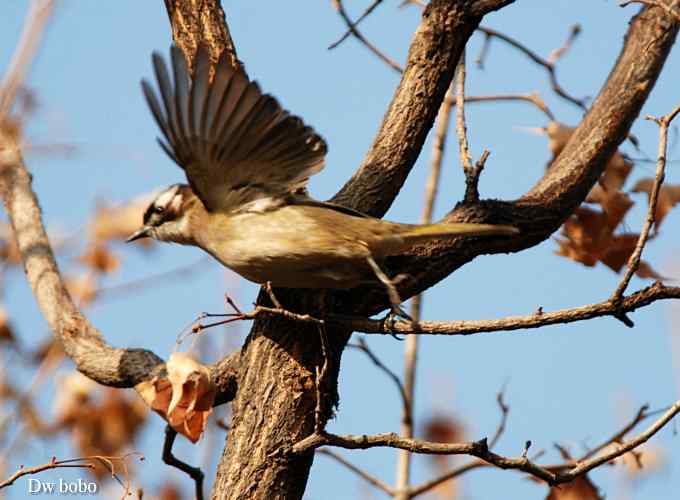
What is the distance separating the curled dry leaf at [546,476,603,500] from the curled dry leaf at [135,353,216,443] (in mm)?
1605

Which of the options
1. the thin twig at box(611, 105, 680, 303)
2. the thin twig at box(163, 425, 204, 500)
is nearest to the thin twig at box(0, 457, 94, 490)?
the thin twig at box(163, 425, 204, 500)

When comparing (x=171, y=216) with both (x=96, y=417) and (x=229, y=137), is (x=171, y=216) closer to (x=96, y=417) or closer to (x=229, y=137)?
(x=229, y=137)

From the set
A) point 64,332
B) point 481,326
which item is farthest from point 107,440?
point 481,326

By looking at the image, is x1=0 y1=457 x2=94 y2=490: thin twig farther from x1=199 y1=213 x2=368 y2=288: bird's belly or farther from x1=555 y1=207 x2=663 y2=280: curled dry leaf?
x1=555 y1=207 x2=663 y2=280: curled dry leaf

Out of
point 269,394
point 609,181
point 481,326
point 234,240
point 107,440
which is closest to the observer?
point 481,326

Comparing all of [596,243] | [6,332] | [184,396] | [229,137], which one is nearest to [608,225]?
[596,243]

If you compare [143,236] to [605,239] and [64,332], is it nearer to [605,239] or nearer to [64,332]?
[64,332]

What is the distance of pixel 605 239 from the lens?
4.35 metres

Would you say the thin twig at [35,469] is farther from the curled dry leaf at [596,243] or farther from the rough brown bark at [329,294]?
the curled dry leaf at [596,243]

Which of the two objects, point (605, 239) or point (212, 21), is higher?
point (212, 21)

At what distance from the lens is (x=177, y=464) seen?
323 cm

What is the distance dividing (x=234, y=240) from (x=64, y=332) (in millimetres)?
956

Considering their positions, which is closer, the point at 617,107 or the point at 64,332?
the point at 64,332

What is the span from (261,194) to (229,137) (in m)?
0.30
